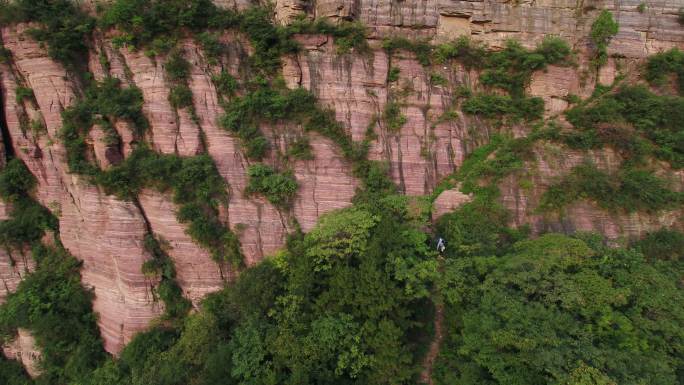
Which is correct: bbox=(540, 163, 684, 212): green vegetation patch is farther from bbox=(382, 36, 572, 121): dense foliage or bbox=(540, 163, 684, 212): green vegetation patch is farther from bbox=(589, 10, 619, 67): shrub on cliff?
bbox=(589, 10, 619, 67): shrub on cliff

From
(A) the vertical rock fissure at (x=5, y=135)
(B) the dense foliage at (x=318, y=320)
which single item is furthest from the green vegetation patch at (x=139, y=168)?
(A) the vertical rock fissure at (x=5, y=135)

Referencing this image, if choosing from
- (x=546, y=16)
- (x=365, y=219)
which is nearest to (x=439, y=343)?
(x=365, y=219)

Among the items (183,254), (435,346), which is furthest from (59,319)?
(435,346)

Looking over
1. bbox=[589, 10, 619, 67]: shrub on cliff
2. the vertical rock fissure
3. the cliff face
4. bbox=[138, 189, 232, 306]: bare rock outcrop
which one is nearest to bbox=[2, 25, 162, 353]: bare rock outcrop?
the cliff face

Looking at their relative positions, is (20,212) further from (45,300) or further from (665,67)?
(665,67)

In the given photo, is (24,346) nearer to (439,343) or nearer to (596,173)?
(439,343)
